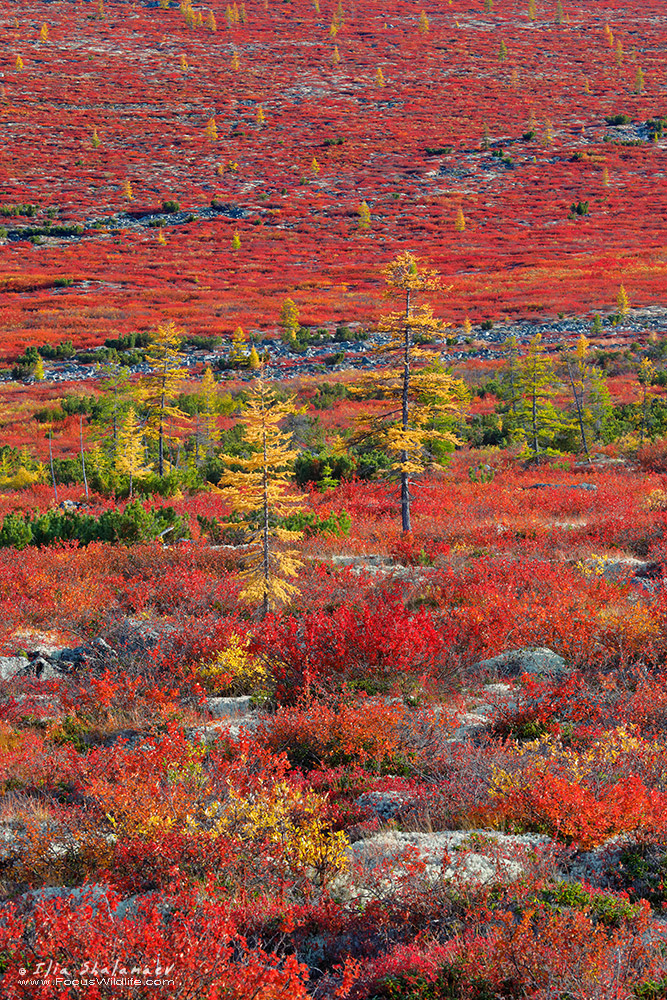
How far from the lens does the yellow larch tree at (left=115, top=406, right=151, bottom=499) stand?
60.0 ft

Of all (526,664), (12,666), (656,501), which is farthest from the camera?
(656,501)

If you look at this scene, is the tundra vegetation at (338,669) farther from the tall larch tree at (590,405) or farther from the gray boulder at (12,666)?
the tall larch tree at (590,405)

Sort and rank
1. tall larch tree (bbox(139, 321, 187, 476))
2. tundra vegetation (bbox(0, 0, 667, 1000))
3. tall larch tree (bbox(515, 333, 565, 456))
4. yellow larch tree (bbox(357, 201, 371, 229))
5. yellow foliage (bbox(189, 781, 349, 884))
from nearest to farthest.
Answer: tundra vegetation (bbox(0, 0, 667, 1000))
yellow foliage (bbox(189, 781, 349, 884))
tall larch tree (bbox(139, 321, 187, 476))
tall larch tree (bbox(515, 333, 565, 456))
yellow larch tree (bbox(357, 201, 371, 229))

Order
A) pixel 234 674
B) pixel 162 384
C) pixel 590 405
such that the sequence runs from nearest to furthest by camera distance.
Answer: pixel 234 674 → pixel 162 384 → pixel 590 405

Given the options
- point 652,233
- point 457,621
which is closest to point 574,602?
point 457,621

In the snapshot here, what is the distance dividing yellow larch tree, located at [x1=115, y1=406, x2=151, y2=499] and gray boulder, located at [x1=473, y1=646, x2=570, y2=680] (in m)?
13.2

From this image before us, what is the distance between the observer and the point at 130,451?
60.2ft

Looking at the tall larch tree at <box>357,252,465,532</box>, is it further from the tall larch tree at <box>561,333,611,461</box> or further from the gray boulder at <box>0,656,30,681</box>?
the tall larch tree at <box>561,333,611,461</box>

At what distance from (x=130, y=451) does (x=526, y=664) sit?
1449 centimetres

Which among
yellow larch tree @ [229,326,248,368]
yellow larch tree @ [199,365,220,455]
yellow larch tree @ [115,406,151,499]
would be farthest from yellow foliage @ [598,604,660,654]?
yellow larch tree @ [229,326,248,368]

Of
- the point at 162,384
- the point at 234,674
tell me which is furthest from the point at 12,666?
the point at 162,384

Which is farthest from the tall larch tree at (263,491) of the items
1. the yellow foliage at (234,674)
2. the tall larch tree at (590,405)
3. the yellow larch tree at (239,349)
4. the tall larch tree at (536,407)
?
the yellow larch tree at (239,349)

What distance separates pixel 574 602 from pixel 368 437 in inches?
215

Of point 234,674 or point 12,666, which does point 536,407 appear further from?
point 12,666
